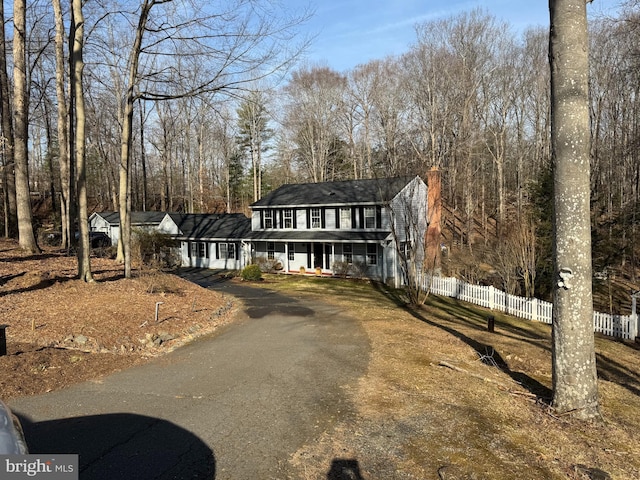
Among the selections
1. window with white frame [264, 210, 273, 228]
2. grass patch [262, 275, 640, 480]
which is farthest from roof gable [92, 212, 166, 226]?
grass patch [262, 275, 640, 480]

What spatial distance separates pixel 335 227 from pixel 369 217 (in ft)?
8.07

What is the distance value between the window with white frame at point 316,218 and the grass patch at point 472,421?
672 inches

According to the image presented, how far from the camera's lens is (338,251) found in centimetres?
2681

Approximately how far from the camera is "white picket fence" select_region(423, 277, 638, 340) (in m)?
14.4

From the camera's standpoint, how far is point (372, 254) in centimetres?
2564

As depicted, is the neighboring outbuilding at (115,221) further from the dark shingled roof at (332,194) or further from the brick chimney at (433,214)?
the brick chimney at (433,214)

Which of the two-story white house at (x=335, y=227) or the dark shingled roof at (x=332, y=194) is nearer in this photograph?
the two-story white house at (x=335, y=227)

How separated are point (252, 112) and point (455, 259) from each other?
28391 mm

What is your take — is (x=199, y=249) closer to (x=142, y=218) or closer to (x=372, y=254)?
(x=142, y=218)

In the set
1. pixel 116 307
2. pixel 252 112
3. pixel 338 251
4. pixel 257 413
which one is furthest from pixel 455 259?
pixel 252 112

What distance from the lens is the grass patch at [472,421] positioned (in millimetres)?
4629

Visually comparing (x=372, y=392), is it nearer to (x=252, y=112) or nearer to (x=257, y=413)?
(x=257, y=413)

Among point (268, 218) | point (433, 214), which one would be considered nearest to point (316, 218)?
point (268, 218)

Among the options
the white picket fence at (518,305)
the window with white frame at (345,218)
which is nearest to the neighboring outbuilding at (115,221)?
the window with white frame at (345,218)
